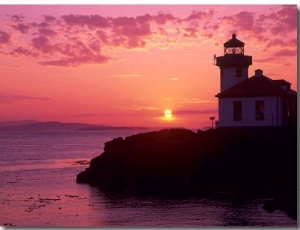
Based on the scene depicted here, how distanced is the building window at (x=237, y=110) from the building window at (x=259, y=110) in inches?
17.6

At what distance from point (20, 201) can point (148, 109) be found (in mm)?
7039

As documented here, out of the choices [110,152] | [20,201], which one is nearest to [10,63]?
[20,201]

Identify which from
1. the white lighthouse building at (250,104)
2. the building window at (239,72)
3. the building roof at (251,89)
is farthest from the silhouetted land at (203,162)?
the building window at (239,72)

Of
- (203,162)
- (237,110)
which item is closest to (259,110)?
(237,110)

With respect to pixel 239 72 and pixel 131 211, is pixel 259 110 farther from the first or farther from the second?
pixel 131 211

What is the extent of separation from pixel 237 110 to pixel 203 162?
183 cm

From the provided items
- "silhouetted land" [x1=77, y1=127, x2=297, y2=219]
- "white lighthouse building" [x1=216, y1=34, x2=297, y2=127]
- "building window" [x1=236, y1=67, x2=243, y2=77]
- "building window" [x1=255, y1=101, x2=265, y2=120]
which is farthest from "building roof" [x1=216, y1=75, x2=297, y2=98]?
"silhouetted land" [x1=77, y1=127, x2=297, y2=219]

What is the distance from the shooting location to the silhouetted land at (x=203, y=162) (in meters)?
15.4

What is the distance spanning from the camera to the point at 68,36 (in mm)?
11766

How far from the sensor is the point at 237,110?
18.0 m

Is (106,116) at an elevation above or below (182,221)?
above

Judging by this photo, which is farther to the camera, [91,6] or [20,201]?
[20,201]

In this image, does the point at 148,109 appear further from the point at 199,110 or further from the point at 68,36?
the point at 68,36
